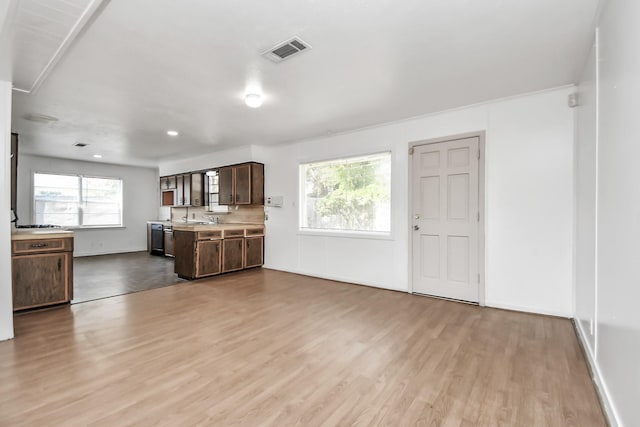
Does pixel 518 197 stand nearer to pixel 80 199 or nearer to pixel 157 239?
pixel 157 239

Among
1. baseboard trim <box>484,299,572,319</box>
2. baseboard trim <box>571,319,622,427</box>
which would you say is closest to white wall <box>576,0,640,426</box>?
baseboard trim <box>571,319,622,427</box>

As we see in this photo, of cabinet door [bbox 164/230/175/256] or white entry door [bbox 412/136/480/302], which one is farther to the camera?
cabinet door [bbox 164/230/175/256]

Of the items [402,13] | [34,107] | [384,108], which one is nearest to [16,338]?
[34,107]

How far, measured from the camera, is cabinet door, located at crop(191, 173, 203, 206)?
7.02 metres

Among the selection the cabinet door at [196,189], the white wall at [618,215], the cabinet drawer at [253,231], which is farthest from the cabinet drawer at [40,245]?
the white wall at [618,215]

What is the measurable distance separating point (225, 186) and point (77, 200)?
168 inches

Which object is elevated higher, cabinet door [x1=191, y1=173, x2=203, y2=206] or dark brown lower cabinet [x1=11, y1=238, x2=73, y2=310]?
cabinet door [x1=191, y1=173, x2=203, y2=206]

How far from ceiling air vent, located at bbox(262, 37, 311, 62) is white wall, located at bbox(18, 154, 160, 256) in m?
7.50

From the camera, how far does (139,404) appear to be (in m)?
1.73

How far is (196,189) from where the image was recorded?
7055 millimetres

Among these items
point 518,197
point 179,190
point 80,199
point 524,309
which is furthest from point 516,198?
point 80,199

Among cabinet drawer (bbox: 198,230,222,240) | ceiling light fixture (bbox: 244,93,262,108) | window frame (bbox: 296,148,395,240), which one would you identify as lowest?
cabinet drawer (bbox: 198,230,222,240)

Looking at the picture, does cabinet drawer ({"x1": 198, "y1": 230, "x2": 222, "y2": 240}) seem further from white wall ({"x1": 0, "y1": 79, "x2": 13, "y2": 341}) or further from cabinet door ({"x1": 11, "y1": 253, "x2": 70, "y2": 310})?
white wall ({"x1": 0, "y1": 79, "x2": 13, "y2": 341})

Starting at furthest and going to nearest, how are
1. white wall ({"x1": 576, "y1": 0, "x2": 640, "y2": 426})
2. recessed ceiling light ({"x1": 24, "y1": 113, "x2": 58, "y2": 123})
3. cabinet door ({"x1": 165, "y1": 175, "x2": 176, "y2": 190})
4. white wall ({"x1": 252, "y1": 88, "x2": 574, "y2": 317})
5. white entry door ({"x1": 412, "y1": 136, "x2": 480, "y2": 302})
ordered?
cabinet door ({"x1": 165, "y1": 175, "x2": 176, "y2": 190}) < recessed ceiling light ({"x1": 24, "y1": 113, "x2": 58, "y2": 123}) < white entry door ({"x1": 412, "y1": 136, "x2": 480, "y2": 302}) < white wall ({"x1": 252, "y1": 88, "x2": 574, "y2": 317}) < white wall ({"x1": 576, "y1": 0, "x2": 640, "y2": 426})
